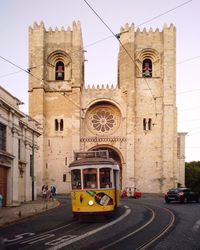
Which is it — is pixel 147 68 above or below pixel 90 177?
above

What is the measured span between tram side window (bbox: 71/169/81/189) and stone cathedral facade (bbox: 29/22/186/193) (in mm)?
31462

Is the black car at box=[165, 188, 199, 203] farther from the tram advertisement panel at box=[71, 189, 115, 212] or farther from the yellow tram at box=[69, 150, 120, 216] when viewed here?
the tram advertisement panel at box=[71, 189, 115, 212]

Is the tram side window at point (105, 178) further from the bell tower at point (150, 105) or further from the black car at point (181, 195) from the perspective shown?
the bell tower at point (150, 105)

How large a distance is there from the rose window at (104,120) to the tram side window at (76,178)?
34281 millimetres

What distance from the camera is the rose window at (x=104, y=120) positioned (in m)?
51.3

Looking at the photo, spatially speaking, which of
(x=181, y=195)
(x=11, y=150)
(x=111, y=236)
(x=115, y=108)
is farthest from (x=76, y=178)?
(x=115, y=108)

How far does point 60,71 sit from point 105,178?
36.9 meters

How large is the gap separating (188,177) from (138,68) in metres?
33.2

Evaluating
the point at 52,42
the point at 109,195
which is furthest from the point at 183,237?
the point at 52,42

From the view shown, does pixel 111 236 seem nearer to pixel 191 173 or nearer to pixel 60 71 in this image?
pixel 60 71

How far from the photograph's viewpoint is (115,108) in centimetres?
5153

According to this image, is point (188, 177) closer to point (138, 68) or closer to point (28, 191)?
point (138, 68)

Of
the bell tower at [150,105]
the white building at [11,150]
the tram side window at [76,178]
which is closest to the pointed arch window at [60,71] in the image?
the bell tower at [150,105]

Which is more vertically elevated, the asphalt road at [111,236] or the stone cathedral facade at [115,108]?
the stone cathedral facade at [115,108]
